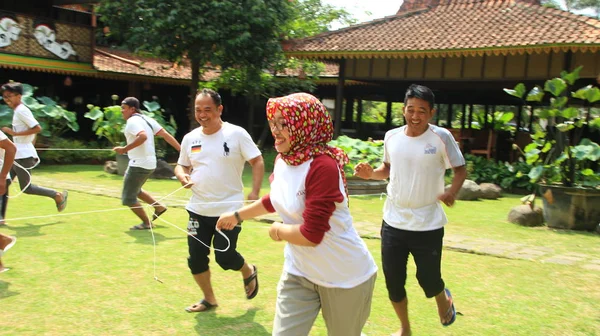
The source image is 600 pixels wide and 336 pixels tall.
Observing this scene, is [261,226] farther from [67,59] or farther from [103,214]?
[67,59]

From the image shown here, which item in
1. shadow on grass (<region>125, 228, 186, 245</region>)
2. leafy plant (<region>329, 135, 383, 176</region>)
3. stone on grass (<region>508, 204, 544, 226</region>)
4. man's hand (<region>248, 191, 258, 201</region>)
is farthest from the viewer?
leafy plant (<region>329, 135, 383, 176</region>)

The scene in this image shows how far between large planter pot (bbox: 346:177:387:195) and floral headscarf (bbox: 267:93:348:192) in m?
9.26

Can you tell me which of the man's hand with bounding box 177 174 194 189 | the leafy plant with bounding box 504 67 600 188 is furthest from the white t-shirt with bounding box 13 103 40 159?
the leafy plant with bounding box 504 67 600 188

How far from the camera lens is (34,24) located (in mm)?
17750

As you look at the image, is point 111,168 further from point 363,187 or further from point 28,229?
point 28,229

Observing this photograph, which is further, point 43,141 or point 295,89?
point 295,89

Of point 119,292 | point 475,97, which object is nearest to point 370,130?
point 475,97

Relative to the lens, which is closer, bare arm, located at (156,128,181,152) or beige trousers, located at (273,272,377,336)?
beige trousers, located at (273,272,377,336)

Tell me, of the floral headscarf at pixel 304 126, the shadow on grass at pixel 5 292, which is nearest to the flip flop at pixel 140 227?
the shadow on grass at pixel 5 292

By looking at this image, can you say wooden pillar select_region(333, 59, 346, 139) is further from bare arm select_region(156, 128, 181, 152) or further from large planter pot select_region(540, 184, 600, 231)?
bare arm select_region(156, 128, 181, 152)

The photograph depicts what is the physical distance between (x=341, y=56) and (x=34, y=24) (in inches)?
368

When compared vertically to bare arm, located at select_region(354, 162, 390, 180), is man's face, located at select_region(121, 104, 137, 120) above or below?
above

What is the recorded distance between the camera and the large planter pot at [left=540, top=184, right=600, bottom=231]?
884 cm

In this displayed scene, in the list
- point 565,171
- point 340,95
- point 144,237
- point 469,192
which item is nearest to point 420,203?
point 144,237
